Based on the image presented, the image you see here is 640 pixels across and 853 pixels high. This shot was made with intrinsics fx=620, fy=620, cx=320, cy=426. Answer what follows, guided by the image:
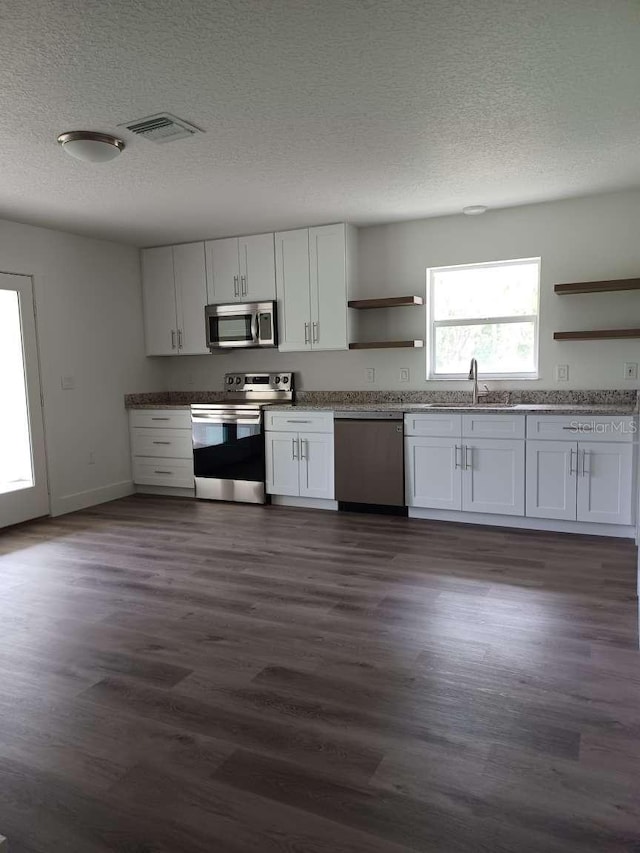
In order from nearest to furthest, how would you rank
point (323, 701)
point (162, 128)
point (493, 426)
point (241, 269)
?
point (323, 701), point (162, 128), point (493, 426), point (241, 269)

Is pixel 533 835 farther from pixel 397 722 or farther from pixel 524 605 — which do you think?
pixel 524 605

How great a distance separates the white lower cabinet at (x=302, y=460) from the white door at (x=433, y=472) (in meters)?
0.67

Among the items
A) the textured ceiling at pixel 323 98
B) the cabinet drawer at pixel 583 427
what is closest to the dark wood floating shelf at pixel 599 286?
the textured ceiling at pixel 323 98

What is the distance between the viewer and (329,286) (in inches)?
206

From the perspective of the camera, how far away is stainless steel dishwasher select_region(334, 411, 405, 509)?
4.76 m

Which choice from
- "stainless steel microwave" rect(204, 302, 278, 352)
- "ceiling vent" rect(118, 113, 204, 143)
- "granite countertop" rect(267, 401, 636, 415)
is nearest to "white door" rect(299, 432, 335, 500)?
"granite countertop" rect(267, 401, 636, 415)

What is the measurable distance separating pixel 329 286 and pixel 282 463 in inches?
61.1

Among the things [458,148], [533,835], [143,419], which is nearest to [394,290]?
[458,148]

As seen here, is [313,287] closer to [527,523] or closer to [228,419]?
[228,419]

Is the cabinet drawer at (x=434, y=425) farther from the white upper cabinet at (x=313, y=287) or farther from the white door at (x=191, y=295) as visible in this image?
the white door at (x=191, y=295)

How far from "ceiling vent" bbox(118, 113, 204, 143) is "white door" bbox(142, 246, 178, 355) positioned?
2.97 m

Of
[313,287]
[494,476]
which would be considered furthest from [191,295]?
[494,476]

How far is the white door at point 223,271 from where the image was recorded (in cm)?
567

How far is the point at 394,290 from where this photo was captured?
208 inches
